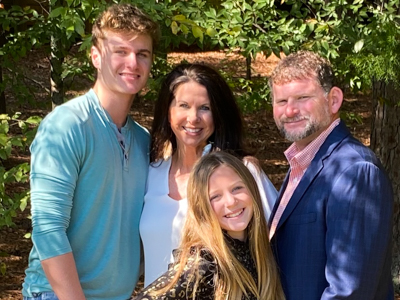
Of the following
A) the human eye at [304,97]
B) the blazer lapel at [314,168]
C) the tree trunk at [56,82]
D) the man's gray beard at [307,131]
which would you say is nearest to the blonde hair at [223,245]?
the blazer lapel at [314,168]

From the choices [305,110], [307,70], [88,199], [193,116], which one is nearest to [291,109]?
[305,110]

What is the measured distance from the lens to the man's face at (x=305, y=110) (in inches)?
108

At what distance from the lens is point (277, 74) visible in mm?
2840

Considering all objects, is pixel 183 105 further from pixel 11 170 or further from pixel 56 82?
pixel 56 82

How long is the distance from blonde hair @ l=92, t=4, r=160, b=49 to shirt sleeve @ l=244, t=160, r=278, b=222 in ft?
2.41

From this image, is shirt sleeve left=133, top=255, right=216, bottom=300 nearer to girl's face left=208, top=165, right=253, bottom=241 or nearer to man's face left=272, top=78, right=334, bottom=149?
girl's face left=208, top=165, right=253, bottom=241

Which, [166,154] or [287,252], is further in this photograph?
[166,154]

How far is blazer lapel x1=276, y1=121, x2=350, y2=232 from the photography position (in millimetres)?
2670

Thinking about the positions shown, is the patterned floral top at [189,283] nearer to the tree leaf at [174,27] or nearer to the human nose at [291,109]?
the human nose at [291,109]

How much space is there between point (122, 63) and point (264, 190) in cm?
82

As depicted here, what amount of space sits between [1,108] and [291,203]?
5.90 m

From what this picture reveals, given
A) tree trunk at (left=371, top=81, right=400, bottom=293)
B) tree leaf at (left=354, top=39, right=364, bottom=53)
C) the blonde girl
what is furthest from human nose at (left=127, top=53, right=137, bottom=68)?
tree trunk at (left=371, top=81, right=400, bottom=293)

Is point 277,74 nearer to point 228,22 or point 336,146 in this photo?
point 336,146

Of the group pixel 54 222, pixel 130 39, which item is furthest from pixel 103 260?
pixel 130 39
